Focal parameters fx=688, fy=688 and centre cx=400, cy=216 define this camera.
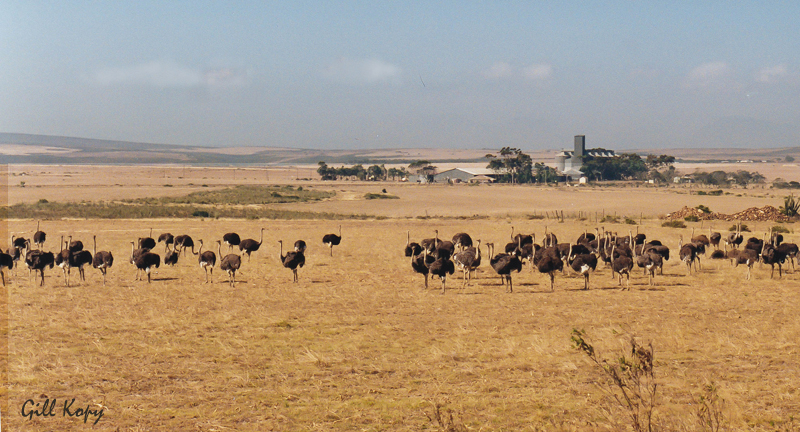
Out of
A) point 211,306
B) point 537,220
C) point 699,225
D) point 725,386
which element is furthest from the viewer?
point 537,220

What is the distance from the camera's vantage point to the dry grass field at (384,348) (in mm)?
10320

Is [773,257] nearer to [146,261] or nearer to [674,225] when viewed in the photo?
[146,261]

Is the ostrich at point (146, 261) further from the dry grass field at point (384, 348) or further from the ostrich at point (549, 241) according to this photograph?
the ostrich at point (549, 241)

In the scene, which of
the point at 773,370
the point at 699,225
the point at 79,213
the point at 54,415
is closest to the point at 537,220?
the point at 699,225

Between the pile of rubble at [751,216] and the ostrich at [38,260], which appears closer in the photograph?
the ostrich at [38,260]

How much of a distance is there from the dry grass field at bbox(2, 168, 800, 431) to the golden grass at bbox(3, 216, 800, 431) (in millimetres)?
47

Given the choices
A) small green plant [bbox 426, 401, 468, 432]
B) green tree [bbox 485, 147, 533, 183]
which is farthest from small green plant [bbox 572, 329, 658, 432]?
green tree [bbox 485, 147, 533, 183]

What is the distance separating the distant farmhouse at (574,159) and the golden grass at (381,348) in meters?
128

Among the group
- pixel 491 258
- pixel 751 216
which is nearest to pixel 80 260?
pixel 491 258

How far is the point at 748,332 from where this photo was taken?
50.0ft

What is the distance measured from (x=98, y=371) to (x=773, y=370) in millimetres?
12100

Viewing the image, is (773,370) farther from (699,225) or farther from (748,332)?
(699,225)

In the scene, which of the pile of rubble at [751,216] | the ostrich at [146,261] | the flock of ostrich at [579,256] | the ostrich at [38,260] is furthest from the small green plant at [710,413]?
the pile of rubble at [751,216]
